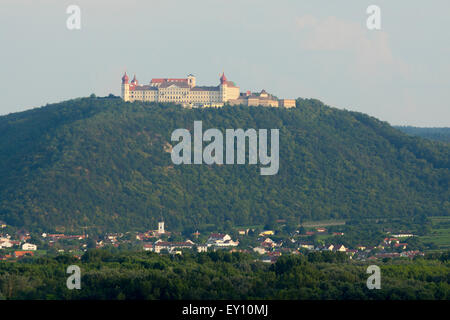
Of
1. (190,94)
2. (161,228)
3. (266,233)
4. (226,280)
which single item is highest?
(190,94)

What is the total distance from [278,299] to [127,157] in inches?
3848

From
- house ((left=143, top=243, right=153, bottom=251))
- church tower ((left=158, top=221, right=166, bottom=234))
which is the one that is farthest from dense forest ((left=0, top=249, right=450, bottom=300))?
church tower ((left=158, top=221, right=166, bottom=234))

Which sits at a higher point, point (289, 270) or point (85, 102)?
point (85, 102)

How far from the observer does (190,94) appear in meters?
186

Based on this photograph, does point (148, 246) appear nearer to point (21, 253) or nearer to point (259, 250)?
point (259, 250)

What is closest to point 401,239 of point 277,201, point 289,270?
point 277,201

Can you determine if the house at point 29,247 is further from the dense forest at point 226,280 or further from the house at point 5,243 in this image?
the dense forest at point 226,280

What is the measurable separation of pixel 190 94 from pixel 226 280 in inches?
4134

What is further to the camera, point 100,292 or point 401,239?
point 401,239

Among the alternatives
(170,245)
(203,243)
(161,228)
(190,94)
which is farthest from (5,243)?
(190,94)

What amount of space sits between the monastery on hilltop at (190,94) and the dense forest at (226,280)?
296ft

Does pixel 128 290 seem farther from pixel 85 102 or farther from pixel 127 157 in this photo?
pixel 85 102

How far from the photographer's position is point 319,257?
96.6 metres

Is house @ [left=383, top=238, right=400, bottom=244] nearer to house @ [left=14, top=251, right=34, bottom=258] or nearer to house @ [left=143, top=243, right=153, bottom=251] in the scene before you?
house @ [left=143, top=243, right=153, bottom=251]
